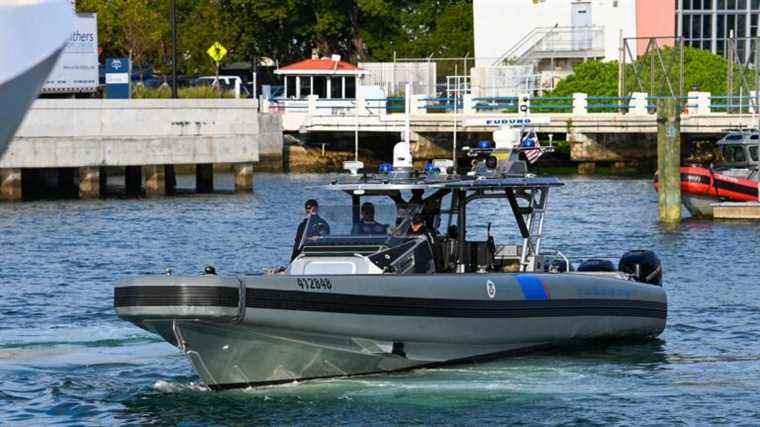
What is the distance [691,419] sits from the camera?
17.3m

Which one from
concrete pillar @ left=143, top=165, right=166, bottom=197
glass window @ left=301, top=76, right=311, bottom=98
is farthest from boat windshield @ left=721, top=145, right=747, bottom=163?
glass window @ left=301, top=76, right=311, bottom=98

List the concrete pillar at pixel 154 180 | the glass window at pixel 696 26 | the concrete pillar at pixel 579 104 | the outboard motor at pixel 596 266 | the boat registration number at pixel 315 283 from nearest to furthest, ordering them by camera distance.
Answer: the boat registration number at pixel 315 283, the outboard motor at pixel 596 266, the concrete pillar at pixel 154 180, the concrete pillar at pixel 579 104, the glass window at pixel 696 26

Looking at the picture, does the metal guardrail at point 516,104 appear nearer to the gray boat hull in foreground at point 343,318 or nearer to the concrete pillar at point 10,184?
the concrete pillar at point 10,184

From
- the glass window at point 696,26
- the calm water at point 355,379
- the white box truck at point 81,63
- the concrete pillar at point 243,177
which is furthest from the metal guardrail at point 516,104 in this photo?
the calm water at point 355,379

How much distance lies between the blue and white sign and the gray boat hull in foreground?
3847 cm

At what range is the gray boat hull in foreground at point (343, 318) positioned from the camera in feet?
53.5

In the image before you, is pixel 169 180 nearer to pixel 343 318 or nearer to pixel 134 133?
pixel 134 133

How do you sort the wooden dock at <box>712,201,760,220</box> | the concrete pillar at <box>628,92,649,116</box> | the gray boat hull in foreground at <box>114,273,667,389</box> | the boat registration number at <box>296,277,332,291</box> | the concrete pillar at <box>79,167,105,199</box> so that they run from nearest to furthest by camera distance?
1. the gray boat hull in foreground at <box>114,273,667,389</box>
2. the boat registration number at <box>296,277,332,291</box>
3. the wooden dock at <box>712,201,760,220</box>
4. the concrete pillar at <box>79,167,105,199</box>
5. the concrete pillar at <box>628,92,649,116</box>

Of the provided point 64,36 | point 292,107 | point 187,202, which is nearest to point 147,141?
point 187,202

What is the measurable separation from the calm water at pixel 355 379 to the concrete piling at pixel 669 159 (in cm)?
494

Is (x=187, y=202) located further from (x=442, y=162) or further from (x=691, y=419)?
(x=691, y=419)

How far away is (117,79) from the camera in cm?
5659

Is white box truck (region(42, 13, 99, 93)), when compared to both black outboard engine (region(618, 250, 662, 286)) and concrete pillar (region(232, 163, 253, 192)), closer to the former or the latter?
concrete pillar (region(232, 163, 253, 192))

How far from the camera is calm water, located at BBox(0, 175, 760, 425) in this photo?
1700 centimetres
